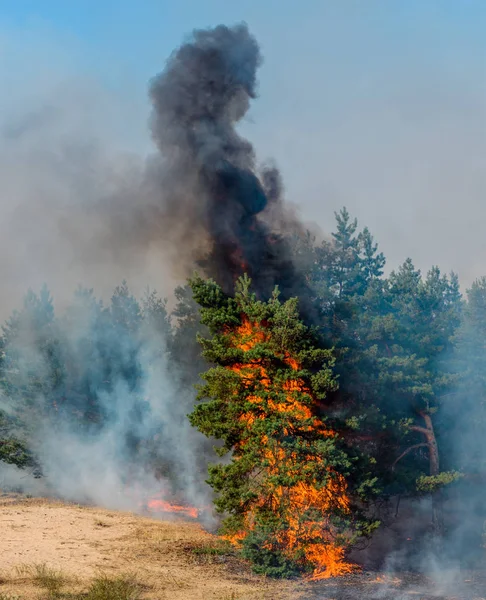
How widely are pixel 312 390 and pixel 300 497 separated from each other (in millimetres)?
3960

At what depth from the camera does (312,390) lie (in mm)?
22594

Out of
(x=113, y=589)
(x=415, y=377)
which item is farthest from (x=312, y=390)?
(x=113, y=589)

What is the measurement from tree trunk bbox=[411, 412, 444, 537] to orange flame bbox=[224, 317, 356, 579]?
5471 millimetres

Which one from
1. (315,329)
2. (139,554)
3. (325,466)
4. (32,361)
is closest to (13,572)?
(139,554)

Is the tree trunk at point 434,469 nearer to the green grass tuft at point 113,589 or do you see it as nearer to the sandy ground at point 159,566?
the sandy ground at point 159,566

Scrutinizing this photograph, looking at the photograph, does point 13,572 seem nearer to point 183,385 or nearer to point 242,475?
point 242,475

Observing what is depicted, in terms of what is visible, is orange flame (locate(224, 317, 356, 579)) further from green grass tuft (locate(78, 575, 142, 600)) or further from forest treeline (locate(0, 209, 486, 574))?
green grass tuft (locate(78, 575, 142, 600))

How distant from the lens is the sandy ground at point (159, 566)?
17234mm

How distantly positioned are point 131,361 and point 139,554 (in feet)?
71.7

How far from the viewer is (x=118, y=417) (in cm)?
4016

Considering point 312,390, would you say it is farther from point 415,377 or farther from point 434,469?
point 434,469

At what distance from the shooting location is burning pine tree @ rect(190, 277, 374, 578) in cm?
2070

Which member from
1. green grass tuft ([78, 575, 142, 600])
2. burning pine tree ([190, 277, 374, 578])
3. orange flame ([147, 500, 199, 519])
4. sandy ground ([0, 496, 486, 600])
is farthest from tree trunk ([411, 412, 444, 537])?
green grass tuft ([78, 575, 142, 600])

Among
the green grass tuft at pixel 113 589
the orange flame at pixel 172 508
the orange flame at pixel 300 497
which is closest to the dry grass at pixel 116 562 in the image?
the green grass tuft at pixel 113 589
